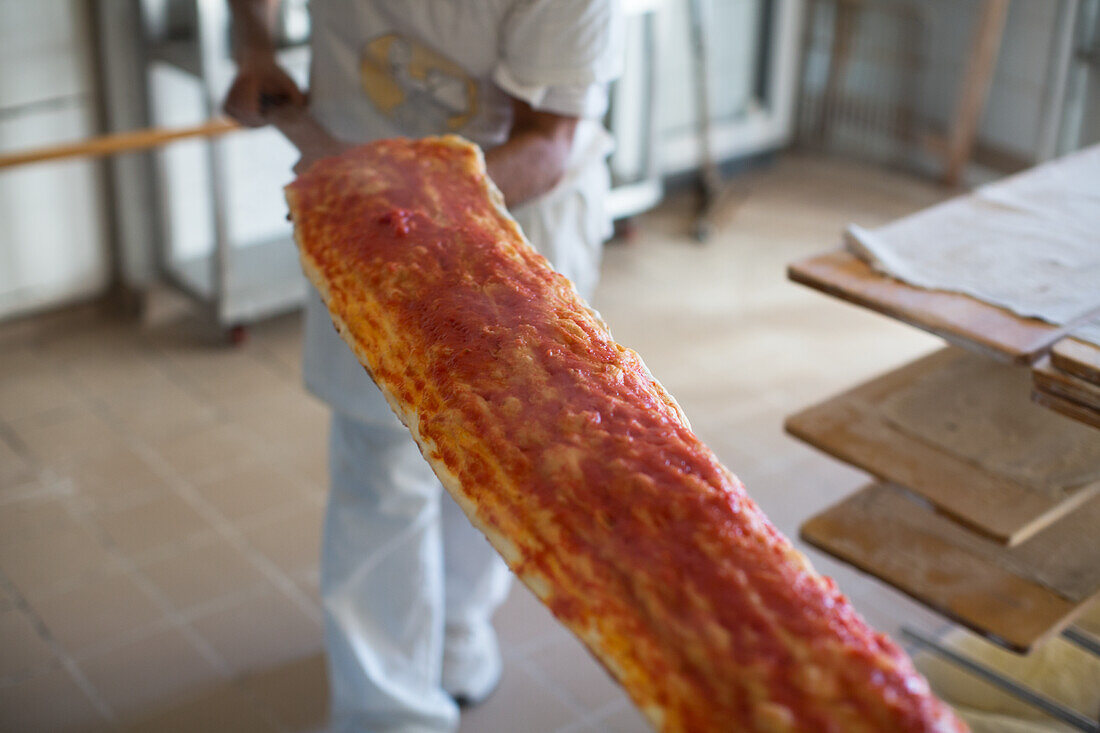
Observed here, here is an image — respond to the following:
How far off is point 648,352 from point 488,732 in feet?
5.07

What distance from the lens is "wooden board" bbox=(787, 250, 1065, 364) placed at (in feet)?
4.37

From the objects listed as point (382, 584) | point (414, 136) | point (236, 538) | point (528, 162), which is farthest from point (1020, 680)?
point (236, 538)

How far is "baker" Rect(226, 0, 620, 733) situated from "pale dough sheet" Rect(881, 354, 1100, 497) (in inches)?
21.8

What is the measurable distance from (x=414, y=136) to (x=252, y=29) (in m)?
0.40

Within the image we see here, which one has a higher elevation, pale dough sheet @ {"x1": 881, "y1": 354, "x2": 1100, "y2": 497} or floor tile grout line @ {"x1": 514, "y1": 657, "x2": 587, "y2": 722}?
pale dough sheet @ {"x1": 881, "y1": 354, "x2": 1100, "y2": 497}

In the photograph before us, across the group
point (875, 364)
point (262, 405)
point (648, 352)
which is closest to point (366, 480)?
point (262, 405)

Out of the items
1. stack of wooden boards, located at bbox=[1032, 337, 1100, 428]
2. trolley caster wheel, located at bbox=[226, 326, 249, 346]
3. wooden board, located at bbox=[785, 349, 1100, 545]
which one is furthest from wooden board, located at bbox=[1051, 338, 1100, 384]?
trolley caster wheel, located at bbox=[226, 326, 249, 346]

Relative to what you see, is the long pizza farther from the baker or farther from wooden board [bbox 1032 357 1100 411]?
wooden board [bbox 1032 357 1100 411]

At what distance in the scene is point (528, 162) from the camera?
60.9 inches

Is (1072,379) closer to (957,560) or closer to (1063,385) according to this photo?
(1063,385)

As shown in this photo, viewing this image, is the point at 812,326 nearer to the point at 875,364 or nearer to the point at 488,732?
the point at 875,364

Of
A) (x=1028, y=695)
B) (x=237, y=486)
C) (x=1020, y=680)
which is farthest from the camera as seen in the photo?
(x=237, y=486)

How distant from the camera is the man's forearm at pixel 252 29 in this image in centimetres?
182

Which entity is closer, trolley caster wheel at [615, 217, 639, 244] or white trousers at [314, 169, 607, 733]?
white trousers at [314, 169, 607, 733]
